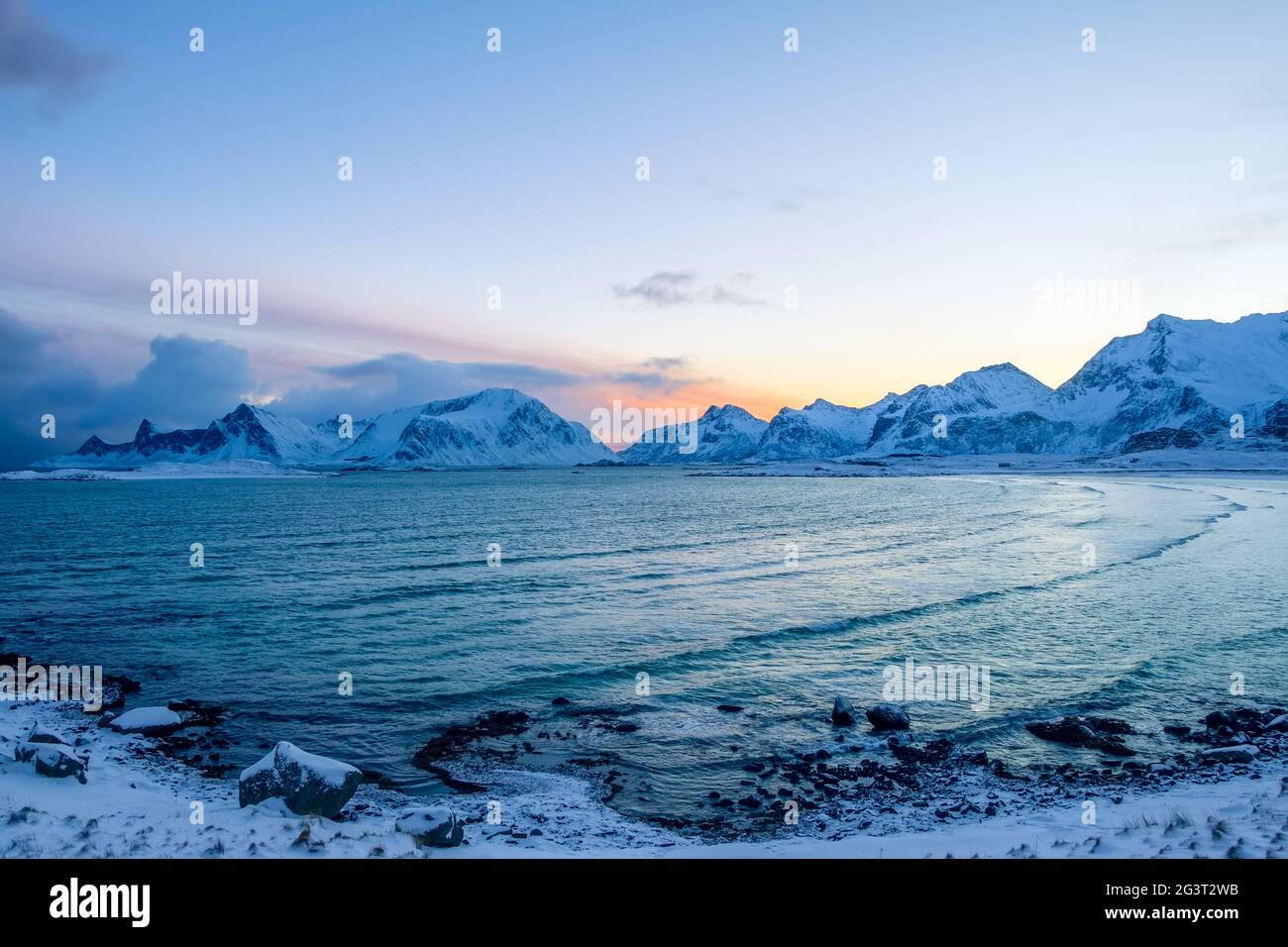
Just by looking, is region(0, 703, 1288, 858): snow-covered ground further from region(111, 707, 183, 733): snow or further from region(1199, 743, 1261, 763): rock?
region(111, 707, 183, 733): snow

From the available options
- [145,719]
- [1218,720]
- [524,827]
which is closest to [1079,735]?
[1218,720]

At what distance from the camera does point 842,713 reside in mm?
22062

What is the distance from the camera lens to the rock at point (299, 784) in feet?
48.6

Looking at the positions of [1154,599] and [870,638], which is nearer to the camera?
[870,638]

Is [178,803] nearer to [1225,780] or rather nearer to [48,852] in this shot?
[48,852]

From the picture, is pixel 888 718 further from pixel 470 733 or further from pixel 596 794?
pixel 470 733

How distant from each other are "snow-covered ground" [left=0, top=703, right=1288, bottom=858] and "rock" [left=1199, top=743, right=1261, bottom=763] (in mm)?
393

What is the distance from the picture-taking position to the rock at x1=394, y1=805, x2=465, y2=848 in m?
13.7

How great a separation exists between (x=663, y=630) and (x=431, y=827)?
20477 millimetres
